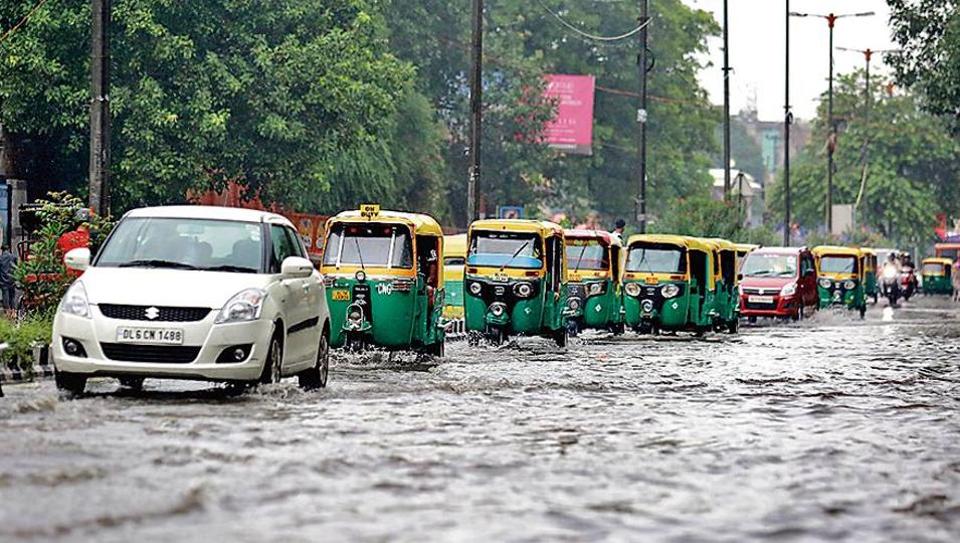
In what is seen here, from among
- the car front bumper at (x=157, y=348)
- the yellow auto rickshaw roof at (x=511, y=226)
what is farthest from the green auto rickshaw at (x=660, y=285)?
the car front bumper at (x=157, y=348)

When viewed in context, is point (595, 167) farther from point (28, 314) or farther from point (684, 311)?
point (28, 314)

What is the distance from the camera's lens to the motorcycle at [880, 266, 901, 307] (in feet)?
251

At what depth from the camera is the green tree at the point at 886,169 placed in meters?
110

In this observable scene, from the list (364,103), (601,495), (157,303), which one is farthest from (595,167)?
(601,495)

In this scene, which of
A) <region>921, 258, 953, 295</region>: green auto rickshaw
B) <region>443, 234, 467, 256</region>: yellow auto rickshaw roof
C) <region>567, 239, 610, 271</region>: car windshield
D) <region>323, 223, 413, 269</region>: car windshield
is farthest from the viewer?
<region>921, 258, 953, 295</region>: green auto rickshaw

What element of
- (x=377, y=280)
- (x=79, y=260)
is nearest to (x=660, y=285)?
(x=377, y=280)

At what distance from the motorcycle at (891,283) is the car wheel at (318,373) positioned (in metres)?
58.8

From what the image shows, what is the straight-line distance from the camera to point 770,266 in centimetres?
5050

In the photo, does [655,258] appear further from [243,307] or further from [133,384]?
[243,307]

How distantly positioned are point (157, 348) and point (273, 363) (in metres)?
1.25

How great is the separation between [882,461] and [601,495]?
333cm

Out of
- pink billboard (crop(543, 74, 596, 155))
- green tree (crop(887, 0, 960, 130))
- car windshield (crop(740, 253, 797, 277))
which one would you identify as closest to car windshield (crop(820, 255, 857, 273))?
green tree (crop(887, 0, 960, 130))

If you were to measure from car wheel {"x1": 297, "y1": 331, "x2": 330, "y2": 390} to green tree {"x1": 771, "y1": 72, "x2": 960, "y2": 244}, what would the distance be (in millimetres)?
91455

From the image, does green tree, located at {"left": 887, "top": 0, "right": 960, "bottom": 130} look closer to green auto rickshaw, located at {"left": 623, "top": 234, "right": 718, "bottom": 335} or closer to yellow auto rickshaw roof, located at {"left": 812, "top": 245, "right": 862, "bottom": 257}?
yellow auto rickshaw roof, located at {"left": 812, "top": 245, "right": 862, "bottom": 257}
